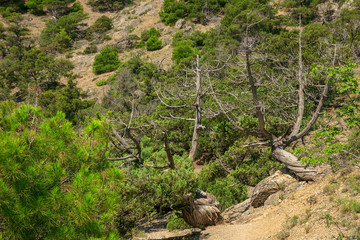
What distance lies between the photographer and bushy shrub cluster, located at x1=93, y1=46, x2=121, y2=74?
136 ft

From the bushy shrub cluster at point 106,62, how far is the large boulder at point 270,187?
119 feet

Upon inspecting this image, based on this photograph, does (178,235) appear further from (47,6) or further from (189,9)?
(47,6)

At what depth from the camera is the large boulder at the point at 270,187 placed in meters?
8.86

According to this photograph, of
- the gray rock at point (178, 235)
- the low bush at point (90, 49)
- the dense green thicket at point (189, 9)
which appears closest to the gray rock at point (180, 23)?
the dense green thicket at point (189, 9)

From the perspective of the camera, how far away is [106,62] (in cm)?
4216

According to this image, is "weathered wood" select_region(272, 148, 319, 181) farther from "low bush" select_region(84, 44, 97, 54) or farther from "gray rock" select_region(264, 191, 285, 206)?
"low bush" select_region(84, 44, 97, 54)

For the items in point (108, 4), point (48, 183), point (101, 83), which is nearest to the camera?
point (48, 183)

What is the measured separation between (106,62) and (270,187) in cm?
3793

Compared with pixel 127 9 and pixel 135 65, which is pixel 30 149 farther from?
pixel 127 9

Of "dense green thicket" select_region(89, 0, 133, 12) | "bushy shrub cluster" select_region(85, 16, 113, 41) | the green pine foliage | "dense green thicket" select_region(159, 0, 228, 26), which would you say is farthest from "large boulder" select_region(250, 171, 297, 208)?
"dense green thicket" select_region(89, 0, 133, 12)

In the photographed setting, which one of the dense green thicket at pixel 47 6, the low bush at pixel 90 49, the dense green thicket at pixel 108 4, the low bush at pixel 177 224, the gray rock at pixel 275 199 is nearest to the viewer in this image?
the gray rock at pixel 275 199

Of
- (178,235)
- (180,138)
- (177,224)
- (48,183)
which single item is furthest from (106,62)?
(48,183)

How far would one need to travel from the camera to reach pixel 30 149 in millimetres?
4148

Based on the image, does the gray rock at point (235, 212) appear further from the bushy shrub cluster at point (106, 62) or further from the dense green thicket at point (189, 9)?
the dense green thicket at point (189, 9)
